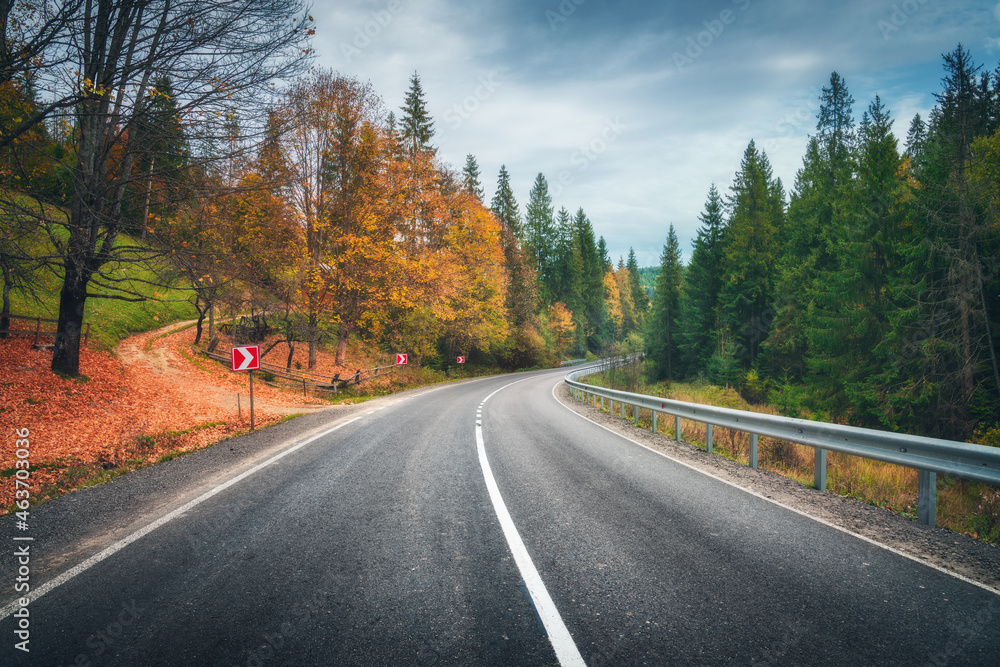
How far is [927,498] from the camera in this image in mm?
4594

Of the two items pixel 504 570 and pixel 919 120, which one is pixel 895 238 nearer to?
pixel 919 120

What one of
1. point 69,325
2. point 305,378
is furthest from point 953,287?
point 69,325

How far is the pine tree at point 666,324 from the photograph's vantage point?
45219 mm

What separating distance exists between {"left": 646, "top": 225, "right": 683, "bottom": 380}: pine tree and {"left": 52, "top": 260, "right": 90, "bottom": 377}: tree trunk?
44386 mm

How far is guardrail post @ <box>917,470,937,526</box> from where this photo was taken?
4508 mm

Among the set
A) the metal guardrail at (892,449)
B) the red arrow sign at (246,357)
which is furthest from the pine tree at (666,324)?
the red arrow sign at (246,357)

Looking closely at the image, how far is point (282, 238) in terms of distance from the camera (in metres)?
20.0

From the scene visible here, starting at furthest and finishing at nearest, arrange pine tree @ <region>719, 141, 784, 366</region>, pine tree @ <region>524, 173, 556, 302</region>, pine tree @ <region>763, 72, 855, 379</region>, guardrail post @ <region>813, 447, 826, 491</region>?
pine tree @ <region>524, 173, 556, 302</region> < pine tree @ <region>719, 141, 784, 366</region> < pine tree @ <region>763, 72, 855, 379</region> < guardrail post @ <region>813, 447, 826, 491</region>

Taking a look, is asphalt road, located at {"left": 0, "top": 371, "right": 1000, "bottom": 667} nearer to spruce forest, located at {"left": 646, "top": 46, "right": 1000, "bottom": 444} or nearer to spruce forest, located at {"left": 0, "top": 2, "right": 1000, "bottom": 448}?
spruce forest, located at {"left": 0, "top": 2, "right": 1000, "bottom": 448}

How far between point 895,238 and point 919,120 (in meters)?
15.5

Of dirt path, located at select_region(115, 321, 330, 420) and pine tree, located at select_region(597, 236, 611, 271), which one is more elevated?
pine tree, located at select_region(597, 236, 611, 271)

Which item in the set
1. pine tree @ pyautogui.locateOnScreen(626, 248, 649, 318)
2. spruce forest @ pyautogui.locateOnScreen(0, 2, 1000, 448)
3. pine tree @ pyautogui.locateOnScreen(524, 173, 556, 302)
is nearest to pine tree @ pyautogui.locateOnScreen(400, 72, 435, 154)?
spruce forest @ pyautogui.locateOnScreen(0, 2, 1000, 448)

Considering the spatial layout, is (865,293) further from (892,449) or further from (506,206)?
(506,206)

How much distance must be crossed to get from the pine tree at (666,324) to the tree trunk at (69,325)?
146 feet
